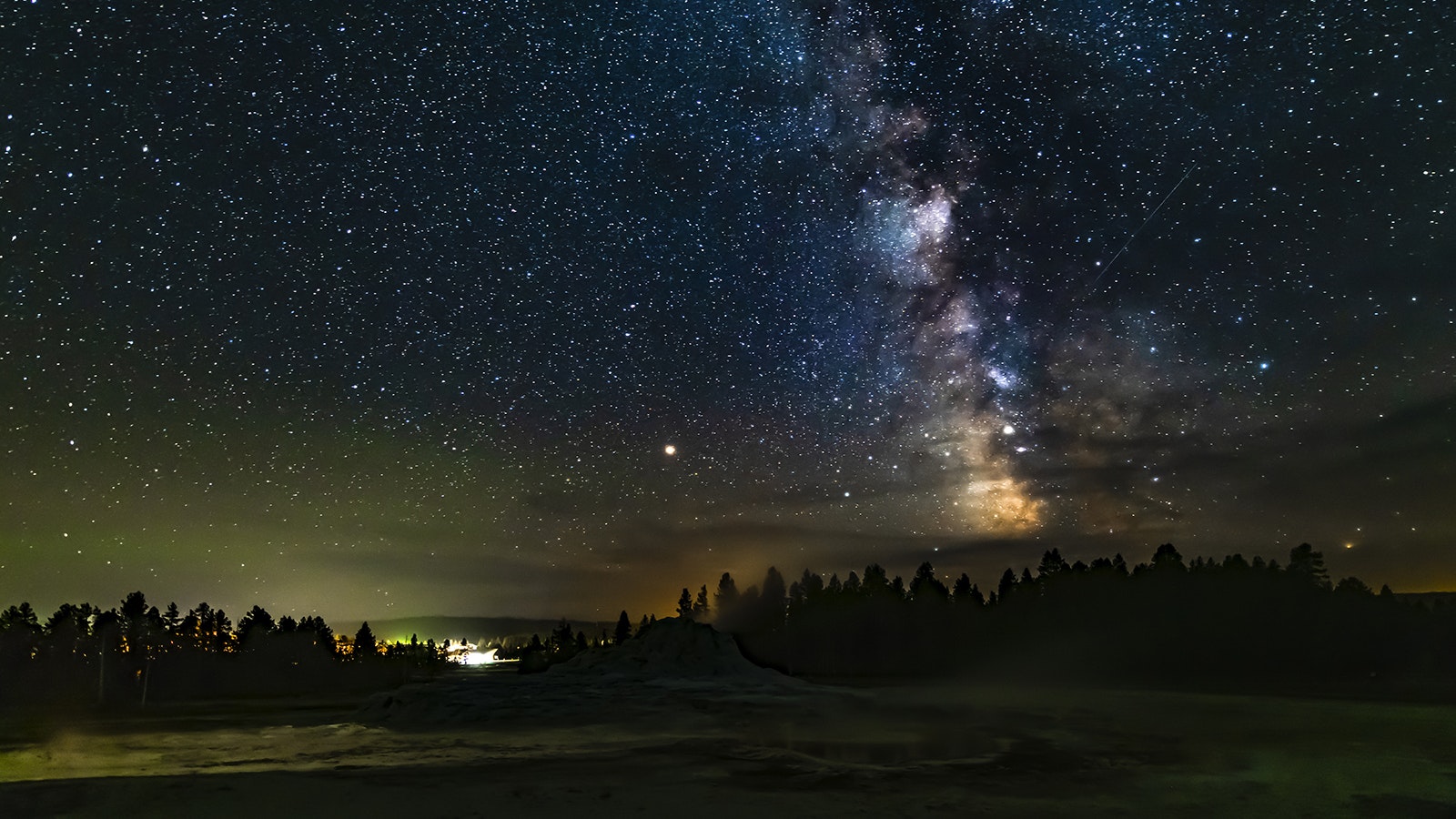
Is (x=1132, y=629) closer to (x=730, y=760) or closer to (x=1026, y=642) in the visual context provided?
(x=1026, y=642)

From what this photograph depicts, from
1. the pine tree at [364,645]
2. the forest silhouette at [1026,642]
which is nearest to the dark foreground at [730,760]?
the forest silhouette at [1026,642]

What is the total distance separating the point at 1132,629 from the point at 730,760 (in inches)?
3876

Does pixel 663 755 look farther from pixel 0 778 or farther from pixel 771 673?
pixel 771 673

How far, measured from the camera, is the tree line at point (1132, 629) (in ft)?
274

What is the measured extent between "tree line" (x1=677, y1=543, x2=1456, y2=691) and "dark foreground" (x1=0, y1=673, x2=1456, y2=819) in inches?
1329

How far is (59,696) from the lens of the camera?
75812mm

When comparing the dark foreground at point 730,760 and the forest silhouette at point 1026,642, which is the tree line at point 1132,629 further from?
the dark foreground at point 730,760

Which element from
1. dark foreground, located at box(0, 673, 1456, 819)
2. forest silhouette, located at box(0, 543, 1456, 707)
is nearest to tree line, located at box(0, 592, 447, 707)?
forest silhouette, located at box(0, 543, 1456, 707)

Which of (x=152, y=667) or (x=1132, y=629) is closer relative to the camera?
(x=152, y=667)

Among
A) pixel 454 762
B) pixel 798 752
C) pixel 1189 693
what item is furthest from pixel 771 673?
pixel 454 762

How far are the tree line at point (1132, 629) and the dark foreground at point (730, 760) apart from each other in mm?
33753

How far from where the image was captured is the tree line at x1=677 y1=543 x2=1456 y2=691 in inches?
3282

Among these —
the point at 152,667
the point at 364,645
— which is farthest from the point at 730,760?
the point at 364,645

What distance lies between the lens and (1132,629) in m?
105
